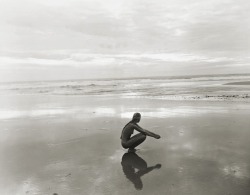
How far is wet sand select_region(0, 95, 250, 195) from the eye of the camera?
6.98 meters

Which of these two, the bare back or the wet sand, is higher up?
the bare back

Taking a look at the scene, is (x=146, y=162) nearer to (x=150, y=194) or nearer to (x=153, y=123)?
(x=150, y=194)

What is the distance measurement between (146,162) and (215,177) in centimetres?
231

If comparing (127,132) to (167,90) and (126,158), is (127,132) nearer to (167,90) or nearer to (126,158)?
(126,158)

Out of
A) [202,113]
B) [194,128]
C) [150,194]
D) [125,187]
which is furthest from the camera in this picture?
[202,113]

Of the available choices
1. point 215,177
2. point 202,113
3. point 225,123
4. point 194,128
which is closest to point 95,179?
point 215,177

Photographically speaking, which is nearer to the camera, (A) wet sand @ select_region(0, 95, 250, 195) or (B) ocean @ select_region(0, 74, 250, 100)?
(A) wet sand @ select_region(0, 95, 250, 195)

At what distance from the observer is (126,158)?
9.27m

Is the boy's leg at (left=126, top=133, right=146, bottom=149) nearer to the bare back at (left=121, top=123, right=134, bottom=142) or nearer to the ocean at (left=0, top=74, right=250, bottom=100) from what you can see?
the bare back at (left=121, top=123, right=134, bottom=142)

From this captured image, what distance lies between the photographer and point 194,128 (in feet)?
43.6

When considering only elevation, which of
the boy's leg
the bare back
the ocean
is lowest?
the ocean

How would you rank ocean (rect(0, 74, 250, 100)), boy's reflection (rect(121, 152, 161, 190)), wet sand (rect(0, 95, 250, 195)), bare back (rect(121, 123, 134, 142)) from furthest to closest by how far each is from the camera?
ocean (rect(0, 74, 250, 100)), bare back (rect(121, 123, 134, 142)), boy's reflection (rect(121, 152, 161, 190)), wet sand (rect(0, 95, 250, 195))

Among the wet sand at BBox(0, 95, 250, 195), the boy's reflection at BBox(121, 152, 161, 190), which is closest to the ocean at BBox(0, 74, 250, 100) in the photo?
the wet sand at BBox(0, 95, 250, 195)

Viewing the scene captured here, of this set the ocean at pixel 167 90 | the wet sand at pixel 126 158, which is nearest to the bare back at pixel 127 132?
the wet sand at pixel 126 158
